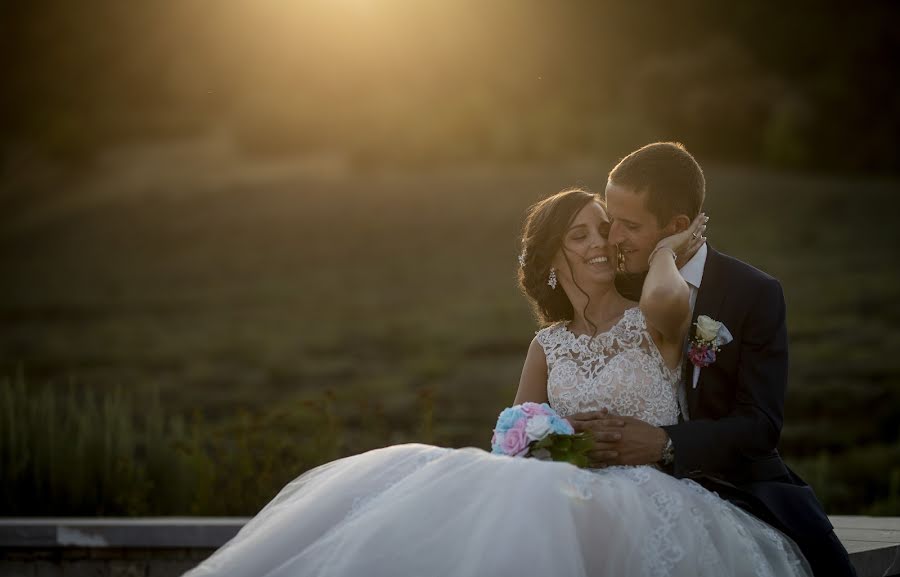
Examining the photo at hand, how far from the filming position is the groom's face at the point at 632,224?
3902 millimetres

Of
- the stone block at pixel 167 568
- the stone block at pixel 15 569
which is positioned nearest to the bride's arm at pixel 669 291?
the stone block at pixel 167 568

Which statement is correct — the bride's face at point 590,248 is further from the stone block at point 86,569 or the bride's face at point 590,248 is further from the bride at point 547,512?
the stone block at point 86,569

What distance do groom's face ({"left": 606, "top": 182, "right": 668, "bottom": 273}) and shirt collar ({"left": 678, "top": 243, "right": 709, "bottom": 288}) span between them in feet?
0.42

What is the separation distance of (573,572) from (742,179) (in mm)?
19977

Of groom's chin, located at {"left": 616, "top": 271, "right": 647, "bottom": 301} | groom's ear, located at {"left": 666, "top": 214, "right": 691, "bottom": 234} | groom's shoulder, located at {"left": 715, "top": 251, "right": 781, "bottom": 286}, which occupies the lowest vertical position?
groom's chin, located at {"left": 616, "top": 271, "right": 647, "bottom": 301}

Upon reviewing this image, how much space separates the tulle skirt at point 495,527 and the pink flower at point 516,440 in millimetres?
164

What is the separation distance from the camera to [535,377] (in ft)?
14.0

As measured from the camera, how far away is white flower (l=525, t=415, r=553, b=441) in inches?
137

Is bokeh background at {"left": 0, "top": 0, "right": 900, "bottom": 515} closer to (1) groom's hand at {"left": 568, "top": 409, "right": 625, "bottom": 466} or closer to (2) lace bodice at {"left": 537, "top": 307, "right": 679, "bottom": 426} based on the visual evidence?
(2) lace bodice at {"left": 537, "top": 307, "right": 679, "bottom": 426}

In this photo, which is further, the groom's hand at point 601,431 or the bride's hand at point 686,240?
the bride's hand at point 686,240

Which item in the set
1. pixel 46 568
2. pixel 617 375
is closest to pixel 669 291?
pixel 617 375

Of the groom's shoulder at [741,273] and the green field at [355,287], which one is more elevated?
the groom's shoulder at [741,273]

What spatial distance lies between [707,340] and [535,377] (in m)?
0.79

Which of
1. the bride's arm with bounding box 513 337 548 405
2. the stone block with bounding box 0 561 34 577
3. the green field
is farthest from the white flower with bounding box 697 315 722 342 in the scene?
the green field
